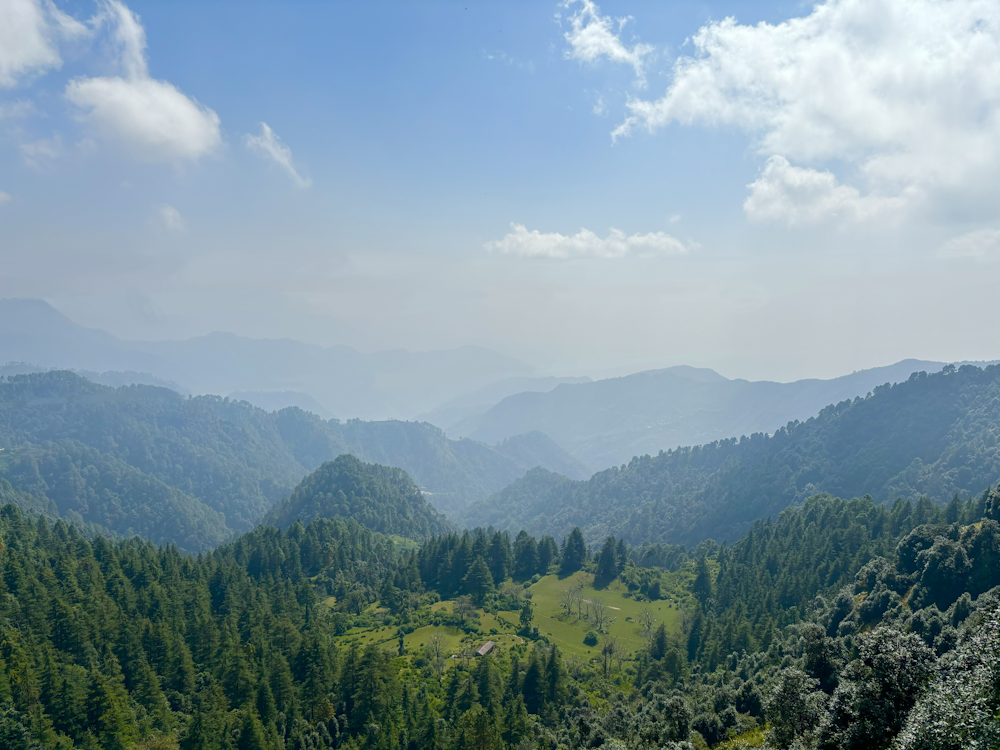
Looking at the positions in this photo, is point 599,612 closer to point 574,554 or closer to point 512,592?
point 512,592

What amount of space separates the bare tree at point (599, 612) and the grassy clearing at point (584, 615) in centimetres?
119

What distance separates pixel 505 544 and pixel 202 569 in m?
69.5

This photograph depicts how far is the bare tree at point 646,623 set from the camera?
105 m

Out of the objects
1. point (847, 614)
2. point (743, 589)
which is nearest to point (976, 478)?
point (743, 589)

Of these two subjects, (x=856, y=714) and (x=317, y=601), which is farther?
(x=317, y=601)

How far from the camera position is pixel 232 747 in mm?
59688

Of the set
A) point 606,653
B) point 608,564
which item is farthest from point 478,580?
point 606,653

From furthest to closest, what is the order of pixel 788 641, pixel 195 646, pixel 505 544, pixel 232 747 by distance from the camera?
pixel 505 544
pixel 195 646
pixel 788 641
pixel 232 747

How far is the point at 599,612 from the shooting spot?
372 ft

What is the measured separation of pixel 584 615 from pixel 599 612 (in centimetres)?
319

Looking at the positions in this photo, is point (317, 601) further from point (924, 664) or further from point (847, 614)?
point (924, 664)

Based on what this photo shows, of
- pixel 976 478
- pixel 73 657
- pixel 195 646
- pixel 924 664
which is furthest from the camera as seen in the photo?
pixel 976 478

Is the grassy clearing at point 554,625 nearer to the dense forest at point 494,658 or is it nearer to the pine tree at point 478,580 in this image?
the dense forest at point 494,658

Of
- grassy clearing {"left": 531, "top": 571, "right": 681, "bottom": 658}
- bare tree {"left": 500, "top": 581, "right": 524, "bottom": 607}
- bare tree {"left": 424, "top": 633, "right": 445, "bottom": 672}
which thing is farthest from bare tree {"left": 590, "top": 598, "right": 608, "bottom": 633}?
bare tree {"left": 424, "top": 633, "right": 445, "bottom": 672}
